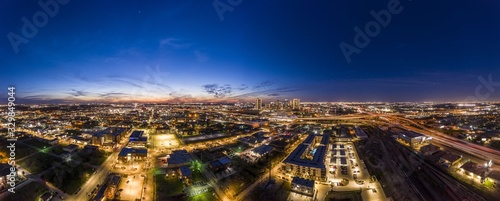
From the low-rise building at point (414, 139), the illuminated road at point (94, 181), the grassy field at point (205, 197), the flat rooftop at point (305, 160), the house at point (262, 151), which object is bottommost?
the grassy field at point (205, 197)

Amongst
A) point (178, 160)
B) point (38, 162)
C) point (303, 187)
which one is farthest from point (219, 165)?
point (38, 162)

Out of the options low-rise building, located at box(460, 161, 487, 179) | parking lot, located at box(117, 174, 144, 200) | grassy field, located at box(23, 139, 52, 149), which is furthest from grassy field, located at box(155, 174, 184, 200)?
low-rise building, located at box(460, 161, 487, 179)

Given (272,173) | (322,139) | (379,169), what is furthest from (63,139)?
(379,169)

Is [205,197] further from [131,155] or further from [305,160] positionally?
[131,155]

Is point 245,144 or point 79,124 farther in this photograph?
point 79,124

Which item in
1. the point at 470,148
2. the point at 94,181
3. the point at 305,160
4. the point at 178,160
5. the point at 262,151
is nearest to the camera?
the point at 94,181

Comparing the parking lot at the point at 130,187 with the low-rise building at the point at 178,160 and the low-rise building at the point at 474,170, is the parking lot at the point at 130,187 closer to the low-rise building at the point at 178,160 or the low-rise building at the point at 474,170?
the low-rise building at the point at 178,160

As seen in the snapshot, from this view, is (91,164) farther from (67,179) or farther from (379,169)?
(379,169)

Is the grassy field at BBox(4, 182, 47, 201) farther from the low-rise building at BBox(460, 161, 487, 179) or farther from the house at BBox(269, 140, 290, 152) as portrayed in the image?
the low-rise building at BBox(460, 161, 487, 179)

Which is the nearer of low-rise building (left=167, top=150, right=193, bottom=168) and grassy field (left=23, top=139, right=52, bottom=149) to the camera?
low-rise building (left=167, top=150, right=193, bottom=168)

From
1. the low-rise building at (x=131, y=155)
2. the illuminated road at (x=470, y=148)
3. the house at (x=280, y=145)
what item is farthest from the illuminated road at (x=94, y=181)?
the illuminated road at (x=470, y=148)

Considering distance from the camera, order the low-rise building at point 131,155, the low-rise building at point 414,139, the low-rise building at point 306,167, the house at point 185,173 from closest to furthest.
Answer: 1. the house at point 185,173
2. the low-rise building at point 306,167
3. the low-rise building at point 131,155
4. the low-rise building at point 414,139
